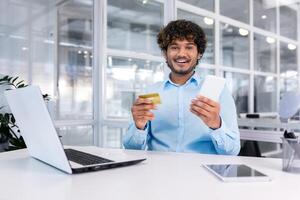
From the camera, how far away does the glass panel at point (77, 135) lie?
3.34 metres

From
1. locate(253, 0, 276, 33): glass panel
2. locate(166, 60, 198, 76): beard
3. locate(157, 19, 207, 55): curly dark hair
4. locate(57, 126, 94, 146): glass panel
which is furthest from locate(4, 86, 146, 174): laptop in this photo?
locate(253, 0, 276, 33): glass panel

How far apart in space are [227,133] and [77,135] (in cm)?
255

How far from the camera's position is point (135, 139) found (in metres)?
1.32

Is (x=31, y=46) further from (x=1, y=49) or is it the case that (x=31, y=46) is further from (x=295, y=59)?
(x=295, y=59)

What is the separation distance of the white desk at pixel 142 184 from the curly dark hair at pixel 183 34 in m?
0.77

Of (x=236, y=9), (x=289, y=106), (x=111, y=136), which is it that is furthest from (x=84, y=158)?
(x=236, y=9)

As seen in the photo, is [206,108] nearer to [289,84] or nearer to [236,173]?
[236,173]

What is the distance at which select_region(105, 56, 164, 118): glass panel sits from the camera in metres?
3.60

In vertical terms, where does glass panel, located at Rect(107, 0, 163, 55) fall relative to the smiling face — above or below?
above

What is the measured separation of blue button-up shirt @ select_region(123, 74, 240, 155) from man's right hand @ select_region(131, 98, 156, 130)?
62 millimetres

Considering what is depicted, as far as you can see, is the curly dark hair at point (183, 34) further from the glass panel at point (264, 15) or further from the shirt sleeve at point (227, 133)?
the glass panel at point (264, 15)

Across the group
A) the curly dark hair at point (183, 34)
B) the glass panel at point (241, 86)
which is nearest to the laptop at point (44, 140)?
the curly dark hair at point (183, 34)

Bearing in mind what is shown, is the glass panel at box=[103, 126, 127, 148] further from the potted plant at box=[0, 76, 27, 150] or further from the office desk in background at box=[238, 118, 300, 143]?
→ the office desk in background at box=[238, 118, 300, 143]

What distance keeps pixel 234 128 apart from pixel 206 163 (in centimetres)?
37
